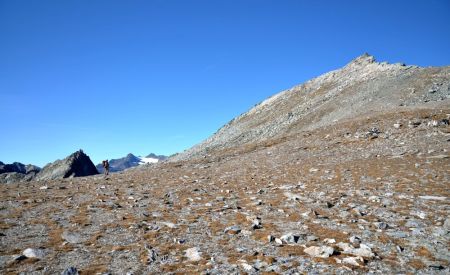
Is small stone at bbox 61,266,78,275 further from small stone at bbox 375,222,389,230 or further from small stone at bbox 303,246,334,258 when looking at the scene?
small stone at bbox 375,222,389,230

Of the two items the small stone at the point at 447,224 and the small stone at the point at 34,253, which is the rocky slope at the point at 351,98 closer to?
the small stone at the point at 447,224

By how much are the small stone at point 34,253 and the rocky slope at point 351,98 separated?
39.6 metres

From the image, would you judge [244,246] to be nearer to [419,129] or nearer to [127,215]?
[127,215]

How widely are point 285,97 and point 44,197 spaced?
74.9 meters

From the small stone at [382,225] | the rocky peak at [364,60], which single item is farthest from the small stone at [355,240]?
the rocky peak at [364,60]

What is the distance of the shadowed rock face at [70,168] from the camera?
6475 cm

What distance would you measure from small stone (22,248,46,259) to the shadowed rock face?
60.4 metres

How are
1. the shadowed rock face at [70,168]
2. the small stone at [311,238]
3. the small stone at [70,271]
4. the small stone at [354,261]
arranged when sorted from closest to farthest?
the small stone at [354,261], the small stone at [70,271], the small stone at [311,238], the shadowed rock face at [70,168]

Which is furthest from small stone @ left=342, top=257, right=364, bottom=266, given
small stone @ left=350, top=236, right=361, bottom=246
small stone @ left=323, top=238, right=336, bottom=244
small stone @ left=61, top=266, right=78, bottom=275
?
small stone @ left=61, top=266, right=78, bottom=275

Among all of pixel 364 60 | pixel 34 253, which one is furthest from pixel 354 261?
pixel 364 60

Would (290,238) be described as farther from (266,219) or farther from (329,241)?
(266,219)

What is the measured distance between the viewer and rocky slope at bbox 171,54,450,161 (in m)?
45.5

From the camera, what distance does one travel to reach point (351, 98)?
56812mm

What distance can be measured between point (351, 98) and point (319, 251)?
53479 mm
